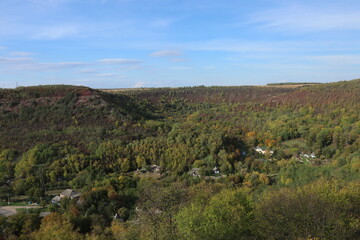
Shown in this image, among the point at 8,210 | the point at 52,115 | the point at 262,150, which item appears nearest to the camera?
the point at 8,210

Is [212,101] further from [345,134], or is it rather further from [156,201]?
[156,201]

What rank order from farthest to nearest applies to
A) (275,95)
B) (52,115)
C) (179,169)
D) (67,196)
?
(275,95)
(52,115)
(179,169)
(67,196)

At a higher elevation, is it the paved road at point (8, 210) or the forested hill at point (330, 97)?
the forested hill at point (330, 97)

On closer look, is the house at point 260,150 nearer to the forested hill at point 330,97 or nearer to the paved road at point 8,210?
the forested hill at point 330,97

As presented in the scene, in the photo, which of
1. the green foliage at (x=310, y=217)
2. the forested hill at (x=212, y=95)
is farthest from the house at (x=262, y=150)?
the forested hill at (x=212, y=95)

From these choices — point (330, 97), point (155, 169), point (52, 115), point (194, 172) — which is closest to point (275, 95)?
point (330, 97)

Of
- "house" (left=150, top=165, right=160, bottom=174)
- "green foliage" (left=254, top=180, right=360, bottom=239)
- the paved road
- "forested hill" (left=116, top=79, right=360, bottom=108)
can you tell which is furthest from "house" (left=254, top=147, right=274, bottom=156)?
the paved road

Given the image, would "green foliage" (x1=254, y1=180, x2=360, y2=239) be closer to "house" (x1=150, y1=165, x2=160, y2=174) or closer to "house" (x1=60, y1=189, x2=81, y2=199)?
"house" (x1=60, y1=189, x2=81, y2=199)

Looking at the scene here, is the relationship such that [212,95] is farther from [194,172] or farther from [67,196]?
[67,196]
